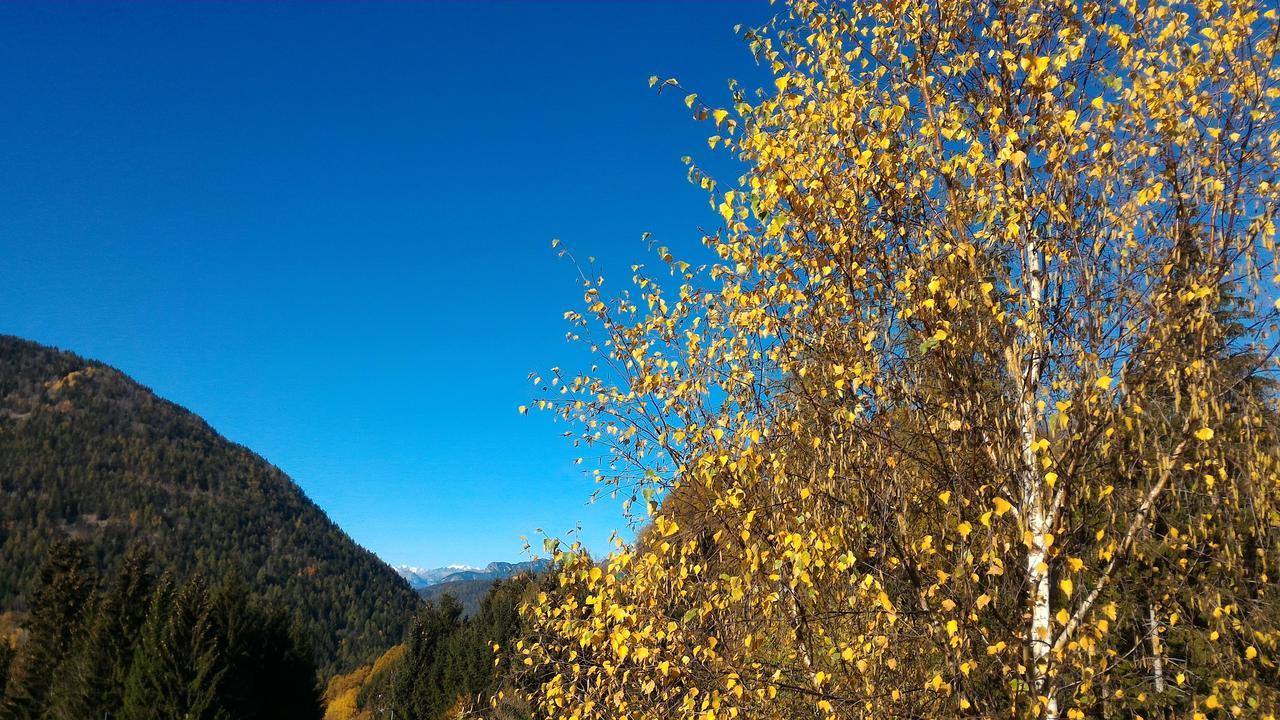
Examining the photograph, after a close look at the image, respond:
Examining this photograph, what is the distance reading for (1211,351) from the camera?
3.81 metres

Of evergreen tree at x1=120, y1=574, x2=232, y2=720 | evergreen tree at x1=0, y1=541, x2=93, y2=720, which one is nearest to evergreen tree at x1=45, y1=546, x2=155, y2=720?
evergreen tree at x1=120, y1=574, x2=232, y2=720

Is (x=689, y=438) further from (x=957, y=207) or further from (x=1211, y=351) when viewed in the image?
(x=1211, y=351)

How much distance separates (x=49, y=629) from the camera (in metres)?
41.5

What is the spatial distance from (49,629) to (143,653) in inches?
611

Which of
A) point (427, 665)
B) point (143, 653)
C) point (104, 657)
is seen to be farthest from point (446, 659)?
point (143, 653)

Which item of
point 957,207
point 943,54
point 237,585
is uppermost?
point 943,54

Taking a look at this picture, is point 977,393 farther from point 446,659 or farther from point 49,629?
point 446,659

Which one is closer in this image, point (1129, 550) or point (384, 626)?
point (1129, 550)

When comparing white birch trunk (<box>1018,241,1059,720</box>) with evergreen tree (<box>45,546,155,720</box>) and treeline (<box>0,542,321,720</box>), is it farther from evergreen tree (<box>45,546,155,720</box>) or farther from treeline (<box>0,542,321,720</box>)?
evergreen tree (<box>45,546,155,720</box>)

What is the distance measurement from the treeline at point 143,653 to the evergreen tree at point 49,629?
57 millimetres

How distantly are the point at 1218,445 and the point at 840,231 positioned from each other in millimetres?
2353

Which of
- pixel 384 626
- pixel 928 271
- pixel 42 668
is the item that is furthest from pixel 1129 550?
pixel 384 626

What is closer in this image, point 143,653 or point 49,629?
point 143,653

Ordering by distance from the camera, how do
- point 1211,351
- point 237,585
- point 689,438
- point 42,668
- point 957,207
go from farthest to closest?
point 237,585 → point 42,668 → point 689,438 → point 957,207 → point 1211,351
